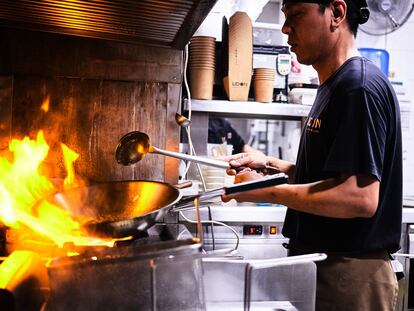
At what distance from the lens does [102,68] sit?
1.95m

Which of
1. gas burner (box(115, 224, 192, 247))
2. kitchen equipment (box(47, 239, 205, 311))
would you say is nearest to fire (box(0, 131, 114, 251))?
gas burner (box(115, 224, 192, 247))

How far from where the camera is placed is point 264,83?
243 cm

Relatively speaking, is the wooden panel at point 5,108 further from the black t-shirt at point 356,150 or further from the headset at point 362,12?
the headset at point 362,12

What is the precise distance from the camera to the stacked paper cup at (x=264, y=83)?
7.98 ft

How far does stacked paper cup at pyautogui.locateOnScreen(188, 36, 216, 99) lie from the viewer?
2.29 m

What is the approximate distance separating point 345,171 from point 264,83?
134 cm

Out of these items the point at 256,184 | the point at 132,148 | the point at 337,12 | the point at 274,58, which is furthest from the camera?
the point at 274,58

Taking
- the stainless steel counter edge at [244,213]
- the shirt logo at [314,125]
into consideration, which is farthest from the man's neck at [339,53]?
the stainless steel counter edge at [244,213]

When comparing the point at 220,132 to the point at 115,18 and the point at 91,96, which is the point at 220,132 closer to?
the point at 91,96

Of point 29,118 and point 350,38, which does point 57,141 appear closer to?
point 29,118

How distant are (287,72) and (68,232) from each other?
1.80 meters

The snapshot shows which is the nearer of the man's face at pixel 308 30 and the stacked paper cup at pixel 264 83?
the man's face at pixel 308 30

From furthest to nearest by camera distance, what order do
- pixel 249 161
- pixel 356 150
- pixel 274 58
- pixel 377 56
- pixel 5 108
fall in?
pixel 377 56 < pixel 274 58 < pixel 5 108 < pixel 249 161 < pixel 356 150

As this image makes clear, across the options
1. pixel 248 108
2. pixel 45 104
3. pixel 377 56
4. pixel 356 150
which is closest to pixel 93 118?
pixel 45 104
